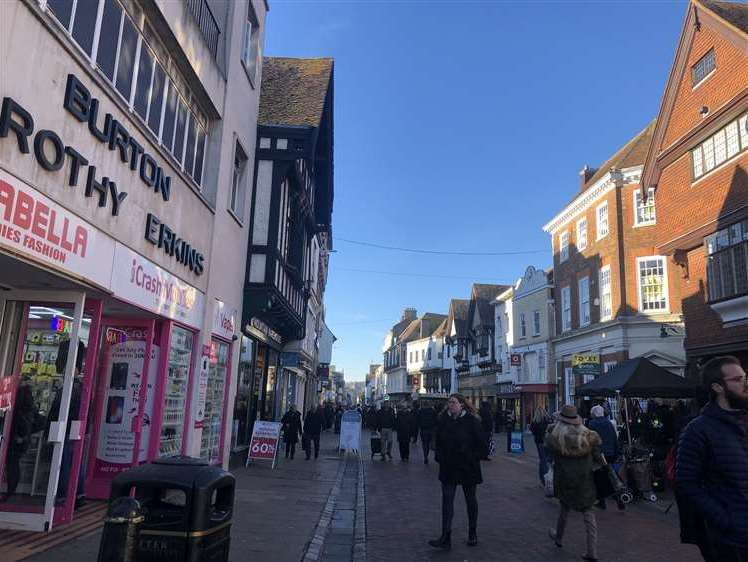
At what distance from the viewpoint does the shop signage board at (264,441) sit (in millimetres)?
14414

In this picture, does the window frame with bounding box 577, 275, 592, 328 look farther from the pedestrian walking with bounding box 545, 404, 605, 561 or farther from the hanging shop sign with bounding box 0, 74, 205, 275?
the hanging shop sign with bounding box 0, 74, 205, 275

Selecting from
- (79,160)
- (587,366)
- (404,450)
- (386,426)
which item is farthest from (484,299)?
(79,160)

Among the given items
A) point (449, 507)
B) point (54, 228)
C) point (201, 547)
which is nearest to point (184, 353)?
point (54, 228)

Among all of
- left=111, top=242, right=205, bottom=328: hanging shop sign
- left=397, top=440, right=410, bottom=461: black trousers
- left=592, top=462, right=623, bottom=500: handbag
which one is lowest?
left=397, top=440, right=410, bottom=461: black trousers

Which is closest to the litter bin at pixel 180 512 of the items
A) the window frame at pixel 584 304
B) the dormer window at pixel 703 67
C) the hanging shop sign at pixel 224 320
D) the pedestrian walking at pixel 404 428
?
the hanging shop sign at pixel 224 320

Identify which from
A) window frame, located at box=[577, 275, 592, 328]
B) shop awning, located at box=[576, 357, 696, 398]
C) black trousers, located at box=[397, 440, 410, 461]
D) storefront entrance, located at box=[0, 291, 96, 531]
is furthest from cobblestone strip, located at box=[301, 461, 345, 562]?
window frame, located at box=[577, 275, 592, 328]

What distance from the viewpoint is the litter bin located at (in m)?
3.92

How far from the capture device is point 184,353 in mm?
10430

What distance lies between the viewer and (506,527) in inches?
335

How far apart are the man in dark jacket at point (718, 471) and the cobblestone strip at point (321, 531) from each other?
4319 mm

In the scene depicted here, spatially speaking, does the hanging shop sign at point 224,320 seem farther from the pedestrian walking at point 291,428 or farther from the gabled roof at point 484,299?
the gabled roof at point 484,299

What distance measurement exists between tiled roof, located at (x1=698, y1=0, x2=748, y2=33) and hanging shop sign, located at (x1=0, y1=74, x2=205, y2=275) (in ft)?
49.6

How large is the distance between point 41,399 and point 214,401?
5.23 meters

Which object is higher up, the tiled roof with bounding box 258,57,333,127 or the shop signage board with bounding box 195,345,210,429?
the tiled roof with bounding box 258,57,333,127
